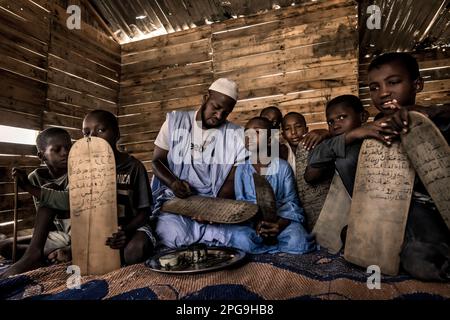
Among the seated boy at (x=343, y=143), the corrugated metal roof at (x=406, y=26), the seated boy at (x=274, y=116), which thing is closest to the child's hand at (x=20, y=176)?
the seated boy at (x=343, y=143)

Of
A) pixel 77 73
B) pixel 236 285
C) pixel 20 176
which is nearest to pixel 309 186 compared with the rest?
pixel 236 285

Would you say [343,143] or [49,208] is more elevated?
[343,143]

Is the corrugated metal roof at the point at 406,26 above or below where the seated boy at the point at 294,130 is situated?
above

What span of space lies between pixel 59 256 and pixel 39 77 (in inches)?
146

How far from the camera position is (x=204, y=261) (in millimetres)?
1815

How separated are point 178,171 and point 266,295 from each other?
5.10 feet

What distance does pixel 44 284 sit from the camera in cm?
169

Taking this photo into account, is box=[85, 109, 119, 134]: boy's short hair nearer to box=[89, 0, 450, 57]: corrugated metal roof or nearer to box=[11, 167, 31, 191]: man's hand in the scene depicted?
box=[11, 167, 31, 191]: man's hand

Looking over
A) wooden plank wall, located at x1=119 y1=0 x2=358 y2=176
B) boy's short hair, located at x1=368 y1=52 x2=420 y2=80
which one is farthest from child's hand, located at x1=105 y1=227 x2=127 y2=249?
wooden plank wall, located at x1=119 y1=0 x2=358 y2=176

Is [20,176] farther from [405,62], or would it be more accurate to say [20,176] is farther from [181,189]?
[405,62]

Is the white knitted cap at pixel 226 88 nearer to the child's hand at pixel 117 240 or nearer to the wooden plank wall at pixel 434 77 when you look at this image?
the child's hand at pixel 117 240

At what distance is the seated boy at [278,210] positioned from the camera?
222cm

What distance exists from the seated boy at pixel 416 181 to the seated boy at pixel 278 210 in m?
0.79

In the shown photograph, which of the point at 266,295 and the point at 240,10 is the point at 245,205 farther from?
the point at 240,10
